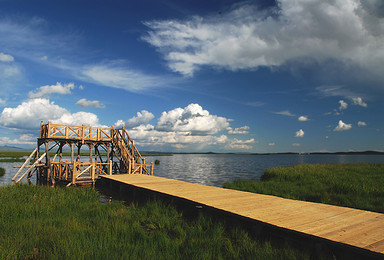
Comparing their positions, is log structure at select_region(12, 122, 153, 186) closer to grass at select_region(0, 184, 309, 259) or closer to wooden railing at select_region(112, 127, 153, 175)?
wooden railing at select_region(112, 127, 153, 175)

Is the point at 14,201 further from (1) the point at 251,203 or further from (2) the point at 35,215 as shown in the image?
(1) the point at 251,203

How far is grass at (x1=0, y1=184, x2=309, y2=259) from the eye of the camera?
546 cm

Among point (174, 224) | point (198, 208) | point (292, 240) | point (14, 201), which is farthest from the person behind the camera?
point (14, 201)

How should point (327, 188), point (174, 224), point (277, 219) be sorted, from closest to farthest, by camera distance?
point (277, 219) < point (174, 224) < point (327, 188)

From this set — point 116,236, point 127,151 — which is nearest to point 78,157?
point 127,151

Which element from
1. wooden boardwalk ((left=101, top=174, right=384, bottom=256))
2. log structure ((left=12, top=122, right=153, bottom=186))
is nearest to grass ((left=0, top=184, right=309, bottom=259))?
wooden boardwalk ((left=101, top=174, right=384, bottom=256))

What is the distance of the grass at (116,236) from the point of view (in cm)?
546

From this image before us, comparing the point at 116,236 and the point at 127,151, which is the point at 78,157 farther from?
the point at 116,236

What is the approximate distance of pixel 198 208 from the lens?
9531 millimetres

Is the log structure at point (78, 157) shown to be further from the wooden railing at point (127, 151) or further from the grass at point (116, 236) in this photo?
the grass at point (116, 236)

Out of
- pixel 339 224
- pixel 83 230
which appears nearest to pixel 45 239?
pixel 83 230

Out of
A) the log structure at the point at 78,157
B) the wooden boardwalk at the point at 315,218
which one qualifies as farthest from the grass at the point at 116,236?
the log structure at the point at 78,157

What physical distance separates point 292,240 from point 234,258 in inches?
69.4

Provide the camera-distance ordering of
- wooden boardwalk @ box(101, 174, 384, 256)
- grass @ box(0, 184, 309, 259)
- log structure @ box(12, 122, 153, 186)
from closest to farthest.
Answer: wooden boardwalk @ box(101, 174, 384, 256) < grass @ box(0, 184, 309, 259) < log structure @ box(12, 122, 153, 186)
